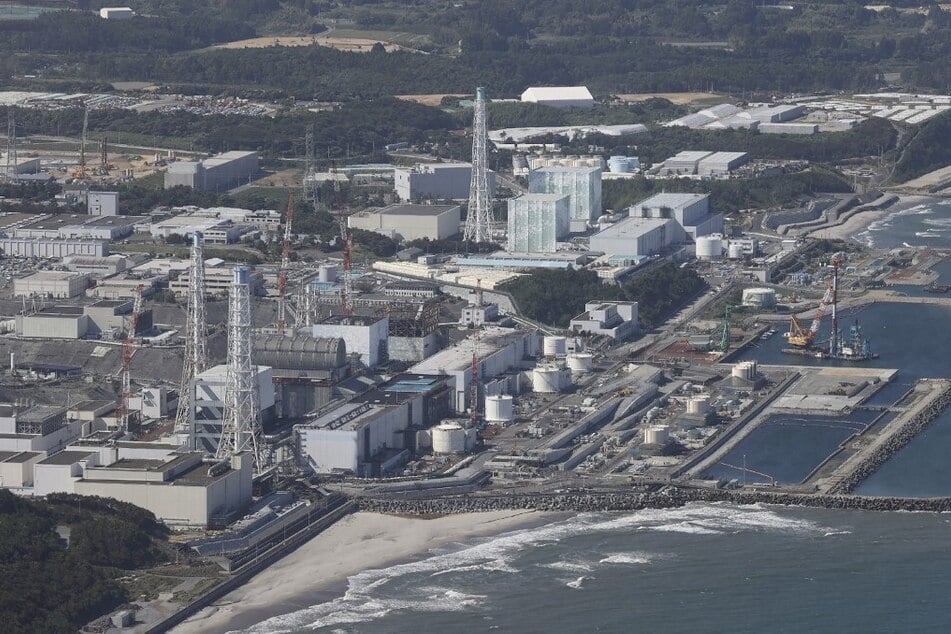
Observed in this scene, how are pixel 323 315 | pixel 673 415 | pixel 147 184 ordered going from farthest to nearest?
pixel 147 184 → pixel 323 315 → pixel 673 415

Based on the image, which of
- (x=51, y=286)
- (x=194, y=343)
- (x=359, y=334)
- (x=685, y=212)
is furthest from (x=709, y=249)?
(x=194, y=343)

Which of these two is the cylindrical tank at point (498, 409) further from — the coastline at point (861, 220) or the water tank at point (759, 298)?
the coastline at point (861, 220)

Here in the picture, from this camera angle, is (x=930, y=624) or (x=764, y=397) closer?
(x=930, y=624)

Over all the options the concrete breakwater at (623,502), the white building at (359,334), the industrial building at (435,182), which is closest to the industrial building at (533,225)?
the industrial building at (435,182)

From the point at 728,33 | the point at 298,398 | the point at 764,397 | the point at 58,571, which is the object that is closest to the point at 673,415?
the point at 764,397

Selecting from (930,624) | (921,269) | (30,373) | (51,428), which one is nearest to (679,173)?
(921,269)

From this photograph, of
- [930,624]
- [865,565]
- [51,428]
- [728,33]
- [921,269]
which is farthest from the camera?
[728,33]

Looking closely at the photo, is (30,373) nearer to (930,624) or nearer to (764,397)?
(764,397)
